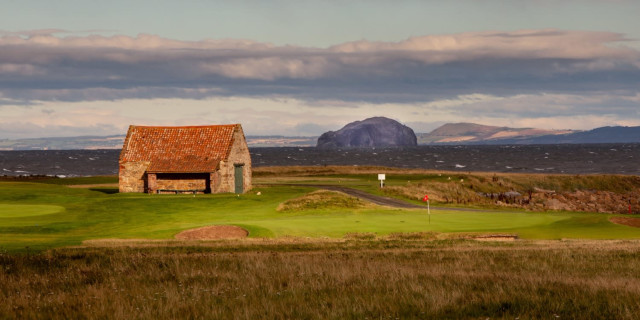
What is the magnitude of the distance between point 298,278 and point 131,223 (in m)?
26.0

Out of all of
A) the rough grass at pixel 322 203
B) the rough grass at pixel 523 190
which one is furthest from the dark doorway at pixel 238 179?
the rough grass at pixel 322 203

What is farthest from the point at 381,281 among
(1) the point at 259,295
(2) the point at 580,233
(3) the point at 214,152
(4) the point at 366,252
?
(3) the point at 214,152

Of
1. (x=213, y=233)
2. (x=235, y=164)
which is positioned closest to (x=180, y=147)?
(x=235, y=164)

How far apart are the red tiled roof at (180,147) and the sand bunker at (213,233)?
77.5ft

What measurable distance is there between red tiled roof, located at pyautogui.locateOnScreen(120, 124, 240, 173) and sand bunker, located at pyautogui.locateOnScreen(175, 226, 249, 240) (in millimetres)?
23632

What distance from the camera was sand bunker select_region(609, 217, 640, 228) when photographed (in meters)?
36.3

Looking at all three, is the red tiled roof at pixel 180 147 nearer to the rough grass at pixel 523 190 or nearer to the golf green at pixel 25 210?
the rough grass at pixel 523 190

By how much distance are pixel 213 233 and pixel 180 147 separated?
2819 cm

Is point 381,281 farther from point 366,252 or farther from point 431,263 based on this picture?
point 366,252

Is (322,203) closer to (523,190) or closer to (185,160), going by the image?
(185,160)

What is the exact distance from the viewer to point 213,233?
1316 inches

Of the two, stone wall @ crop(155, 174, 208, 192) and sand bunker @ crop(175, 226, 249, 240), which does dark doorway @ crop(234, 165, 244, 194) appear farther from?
sand bunker @ crop(175, 226, 249, 240)

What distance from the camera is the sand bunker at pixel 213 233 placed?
32.7 m

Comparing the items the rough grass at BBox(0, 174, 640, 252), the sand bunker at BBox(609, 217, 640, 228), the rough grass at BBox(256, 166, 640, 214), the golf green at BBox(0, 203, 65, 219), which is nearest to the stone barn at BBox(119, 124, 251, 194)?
the rough grass at BBox(0, 174, 640, 252)
